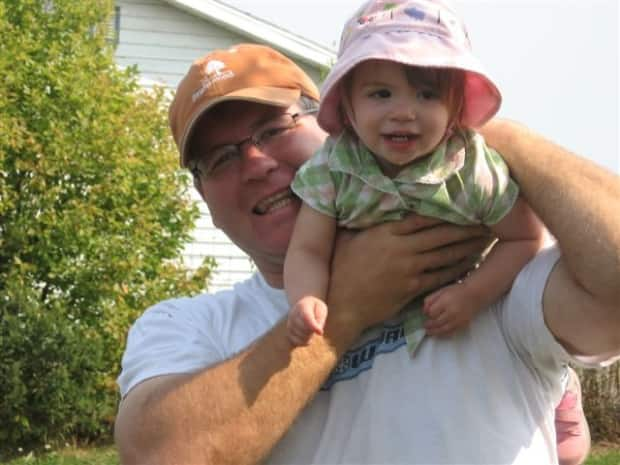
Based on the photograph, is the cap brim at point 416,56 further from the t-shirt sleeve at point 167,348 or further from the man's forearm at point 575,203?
the t-shirt sleeve at point 167,348

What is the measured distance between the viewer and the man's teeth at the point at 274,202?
3.56 metres

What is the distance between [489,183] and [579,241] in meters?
0.27

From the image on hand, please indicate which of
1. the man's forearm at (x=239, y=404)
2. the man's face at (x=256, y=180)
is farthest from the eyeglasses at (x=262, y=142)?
the man's forearm at (x=239, y=404)

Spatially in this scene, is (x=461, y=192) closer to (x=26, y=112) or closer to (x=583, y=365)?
(x=583, y=365)

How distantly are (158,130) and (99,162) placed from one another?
915 mm

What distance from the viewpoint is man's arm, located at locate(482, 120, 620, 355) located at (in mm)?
2764

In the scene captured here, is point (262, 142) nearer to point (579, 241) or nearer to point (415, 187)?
point (415, 187)

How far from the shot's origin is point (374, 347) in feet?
10.2

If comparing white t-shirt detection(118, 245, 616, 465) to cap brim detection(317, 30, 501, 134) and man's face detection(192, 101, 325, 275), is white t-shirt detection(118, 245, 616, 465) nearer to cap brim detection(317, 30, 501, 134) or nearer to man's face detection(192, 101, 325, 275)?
cap brim detection(317, 30, 501, 134)

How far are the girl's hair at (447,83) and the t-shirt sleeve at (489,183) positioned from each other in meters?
0.09

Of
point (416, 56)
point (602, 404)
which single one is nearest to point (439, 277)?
point (416, 56)

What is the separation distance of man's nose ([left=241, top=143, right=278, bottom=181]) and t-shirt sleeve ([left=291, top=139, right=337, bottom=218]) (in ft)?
1.46

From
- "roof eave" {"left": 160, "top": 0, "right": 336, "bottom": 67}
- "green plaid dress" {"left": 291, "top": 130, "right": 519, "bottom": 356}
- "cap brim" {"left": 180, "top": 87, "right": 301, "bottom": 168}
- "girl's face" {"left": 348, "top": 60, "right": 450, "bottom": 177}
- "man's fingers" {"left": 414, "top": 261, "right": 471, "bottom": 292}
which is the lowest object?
"roof eave" {"left": 160, "top": 0, "right": 336, "bottom": 67}

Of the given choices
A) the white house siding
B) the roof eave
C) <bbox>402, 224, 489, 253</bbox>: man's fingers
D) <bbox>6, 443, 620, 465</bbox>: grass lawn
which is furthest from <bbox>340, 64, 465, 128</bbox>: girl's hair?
the white house siding
